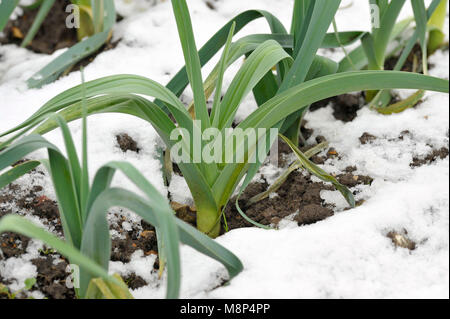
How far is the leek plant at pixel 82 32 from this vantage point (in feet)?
5.11

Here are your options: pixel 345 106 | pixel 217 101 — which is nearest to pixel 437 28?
pixel 345 106

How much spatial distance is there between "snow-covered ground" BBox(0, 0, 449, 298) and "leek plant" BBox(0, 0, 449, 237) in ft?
0.38

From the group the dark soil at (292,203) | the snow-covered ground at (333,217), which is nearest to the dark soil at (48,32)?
the snow-covered ground at (333,217)

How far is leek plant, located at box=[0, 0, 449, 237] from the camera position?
1.04m

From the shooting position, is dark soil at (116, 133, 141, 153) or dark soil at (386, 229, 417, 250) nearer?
dark soil at (386, 229, 417, 250)

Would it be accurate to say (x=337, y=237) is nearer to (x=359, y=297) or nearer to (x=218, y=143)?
(x=359, y=297)

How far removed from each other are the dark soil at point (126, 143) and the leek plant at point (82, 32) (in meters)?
0.33

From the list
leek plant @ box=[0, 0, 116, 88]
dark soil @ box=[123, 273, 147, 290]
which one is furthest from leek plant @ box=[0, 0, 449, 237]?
leek plant @ box=[0, 0, 116, 88]

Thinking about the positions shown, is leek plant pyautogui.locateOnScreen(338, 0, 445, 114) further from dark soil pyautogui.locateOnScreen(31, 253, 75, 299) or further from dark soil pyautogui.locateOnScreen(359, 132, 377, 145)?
dark soil pyautogui.locateOnScreen(31, 253, 75, 299)

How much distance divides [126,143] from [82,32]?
664 mm

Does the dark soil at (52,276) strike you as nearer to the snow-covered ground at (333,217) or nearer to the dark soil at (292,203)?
the snow-covered ground at (333,217)

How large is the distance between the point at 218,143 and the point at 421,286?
451mm
